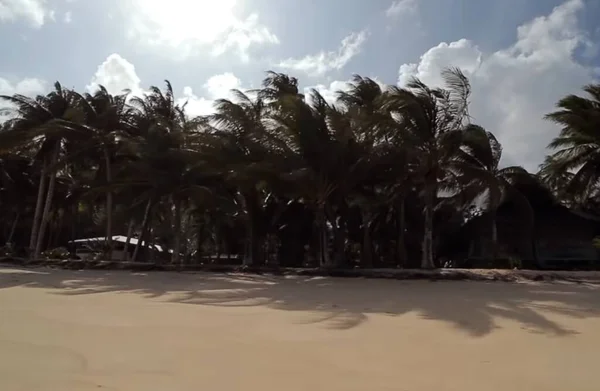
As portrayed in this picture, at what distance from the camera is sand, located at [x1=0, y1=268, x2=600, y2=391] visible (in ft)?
12.4

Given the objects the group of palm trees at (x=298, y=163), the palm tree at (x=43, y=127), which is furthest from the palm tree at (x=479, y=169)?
the palm tree at (x=43, y=127)

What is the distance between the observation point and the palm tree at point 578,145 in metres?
18.7

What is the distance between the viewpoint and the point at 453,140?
16.1 meters

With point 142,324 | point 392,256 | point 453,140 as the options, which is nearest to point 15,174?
point 392,256

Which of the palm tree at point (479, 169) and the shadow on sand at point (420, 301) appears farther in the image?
the palm tree at point (479, 169)

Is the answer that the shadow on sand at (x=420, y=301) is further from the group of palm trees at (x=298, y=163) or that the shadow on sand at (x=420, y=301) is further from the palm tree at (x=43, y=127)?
the palm tree at (x=43, y=127)

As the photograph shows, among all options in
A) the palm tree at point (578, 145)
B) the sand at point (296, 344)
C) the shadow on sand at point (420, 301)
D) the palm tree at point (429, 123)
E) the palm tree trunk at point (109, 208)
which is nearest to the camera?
the sand at point (296, 344)

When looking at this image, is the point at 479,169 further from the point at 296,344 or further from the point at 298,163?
the point at 296,344

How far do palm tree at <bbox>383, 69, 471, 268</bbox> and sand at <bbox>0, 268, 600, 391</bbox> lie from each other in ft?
25.7

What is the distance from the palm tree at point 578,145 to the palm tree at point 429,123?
527cm

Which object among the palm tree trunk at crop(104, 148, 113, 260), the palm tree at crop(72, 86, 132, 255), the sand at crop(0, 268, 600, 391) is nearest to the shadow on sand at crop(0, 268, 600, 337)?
the sand at crop(0, 268, 600, 391)

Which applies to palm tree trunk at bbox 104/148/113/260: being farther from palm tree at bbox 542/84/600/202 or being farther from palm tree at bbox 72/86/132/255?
palm tree at bbox 542/84/600/202

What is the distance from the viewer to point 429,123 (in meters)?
16.7

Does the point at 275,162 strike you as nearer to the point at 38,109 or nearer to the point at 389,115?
the point at 389,115
